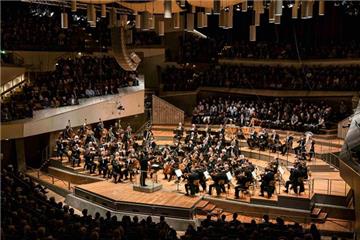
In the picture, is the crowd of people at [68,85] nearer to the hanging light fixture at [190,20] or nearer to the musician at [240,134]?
the musician at [240,134]

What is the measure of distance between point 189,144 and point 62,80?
6.64 m

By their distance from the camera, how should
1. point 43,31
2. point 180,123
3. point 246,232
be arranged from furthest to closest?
point 43,31 < point 180,123 < point 246,232

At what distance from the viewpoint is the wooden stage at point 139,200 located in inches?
552

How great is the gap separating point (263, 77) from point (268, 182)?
10553 millimetres

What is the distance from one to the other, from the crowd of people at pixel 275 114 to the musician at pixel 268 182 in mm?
6503

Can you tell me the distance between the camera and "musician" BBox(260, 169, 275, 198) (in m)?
14.1

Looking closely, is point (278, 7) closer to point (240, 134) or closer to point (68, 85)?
point (240, 134)

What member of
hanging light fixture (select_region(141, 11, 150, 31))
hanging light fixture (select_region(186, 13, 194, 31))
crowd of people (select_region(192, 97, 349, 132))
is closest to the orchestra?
crowd of people (select_region(192, 97, 349, 132))

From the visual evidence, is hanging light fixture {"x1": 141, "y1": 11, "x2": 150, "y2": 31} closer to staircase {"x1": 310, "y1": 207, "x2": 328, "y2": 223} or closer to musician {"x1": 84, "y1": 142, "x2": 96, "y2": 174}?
staircase {"x1": 310, "y1": 207, "x2": 328, "y2": 223}

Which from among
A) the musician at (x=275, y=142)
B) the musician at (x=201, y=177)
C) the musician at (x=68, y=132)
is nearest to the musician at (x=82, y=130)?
the musician at (x=68, y=132)

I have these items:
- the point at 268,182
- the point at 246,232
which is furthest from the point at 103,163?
the point at 246,232

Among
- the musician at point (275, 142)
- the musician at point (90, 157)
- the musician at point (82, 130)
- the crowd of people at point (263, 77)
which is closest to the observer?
the musician at point (90, 157)

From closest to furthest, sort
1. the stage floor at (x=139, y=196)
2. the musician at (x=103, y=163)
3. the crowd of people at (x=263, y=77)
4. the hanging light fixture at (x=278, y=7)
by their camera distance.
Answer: the hanging light fixture at (x=278, y=7) < the stage floor at (x=139, y=196) < the musician at (x=103, y=163) < the crowd of people at (x=263, y=77)

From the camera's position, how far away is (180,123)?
20375 mm
